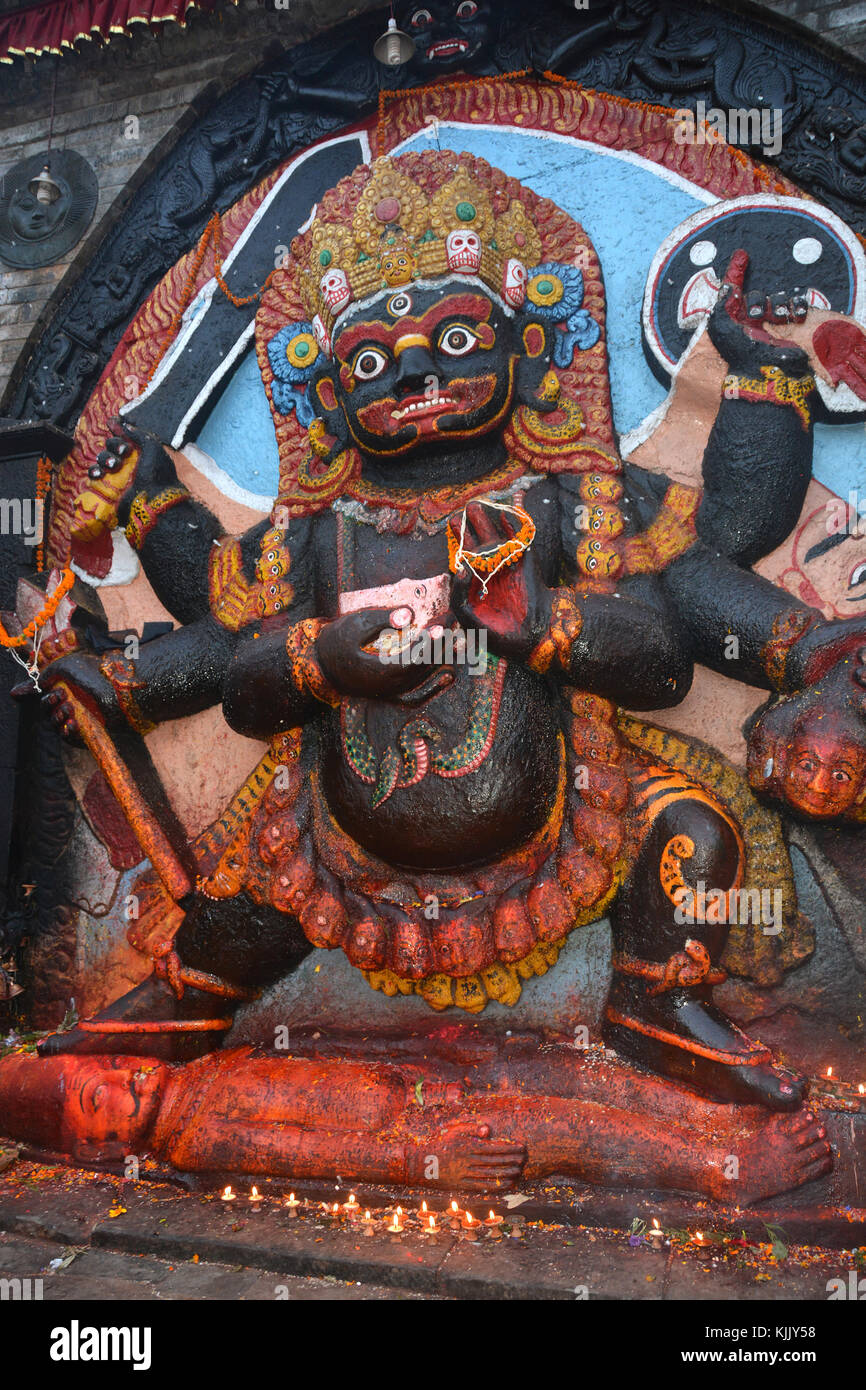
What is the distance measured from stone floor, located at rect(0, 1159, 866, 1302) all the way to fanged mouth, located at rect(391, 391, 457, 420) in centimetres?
269

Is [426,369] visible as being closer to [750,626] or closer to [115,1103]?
[750,626]

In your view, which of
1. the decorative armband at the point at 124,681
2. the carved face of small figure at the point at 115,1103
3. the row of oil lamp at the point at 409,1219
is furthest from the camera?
the decorative armband at the point at 124,681

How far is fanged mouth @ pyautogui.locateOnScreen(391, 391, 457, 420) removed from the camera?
371cm

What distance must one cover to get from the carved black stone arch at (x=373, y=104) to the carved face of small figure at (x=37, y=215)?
1.08ft

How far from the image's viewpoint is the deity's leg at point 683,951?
3.21 m

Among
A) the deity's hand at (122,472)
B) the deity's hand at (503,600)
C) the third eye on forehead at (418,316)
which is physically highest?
the third eye on forehead at (418,316)

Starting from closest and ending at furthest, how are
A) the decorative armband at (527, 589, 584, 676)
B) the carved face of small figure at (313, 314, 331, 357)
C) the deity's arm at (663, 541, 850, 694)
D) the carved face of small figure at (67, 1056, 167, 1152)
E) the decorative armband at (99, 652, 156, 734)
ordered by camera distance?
the deity's arm at (663, 541, 850, 694) → the decorative armband at (527, 589, 584, 676) → the carved face of small figure at (67, 1056, 167, 1152) → the carved face of small figure at (313, 314, 331, 357) → the decorative armband at (99, 652, 156, 734)

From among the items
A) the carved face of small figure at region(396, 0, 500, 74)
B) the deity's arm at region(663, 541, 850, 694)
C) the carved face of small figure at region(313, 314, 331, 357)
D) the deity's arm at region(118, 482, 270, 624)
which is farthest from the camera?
the carved face of small figure at region(396, 0, 500, 74)

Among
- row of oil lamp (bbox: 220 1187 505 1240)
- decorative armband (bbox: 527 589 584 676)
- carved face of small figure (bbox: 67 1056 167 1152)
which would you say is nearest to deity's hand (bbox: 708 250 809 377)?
decorative armband (bbox: 527 589 584 676)

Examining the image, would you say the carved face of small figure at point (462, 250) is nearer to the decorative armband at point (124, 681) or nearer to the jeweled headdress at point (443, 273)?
the jeweled headdress at point (443, 273)

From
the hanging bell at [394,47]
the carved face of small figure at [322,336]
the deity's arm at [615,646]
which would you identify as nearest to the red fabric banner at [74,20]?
the hanging bell at [394,47]

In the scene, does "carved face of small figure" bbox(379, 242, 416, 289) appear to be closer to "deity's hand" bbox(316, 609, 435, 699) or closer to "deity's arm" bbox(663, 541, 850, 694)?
"deity's hand" bbox(316, 609, 435, 699)

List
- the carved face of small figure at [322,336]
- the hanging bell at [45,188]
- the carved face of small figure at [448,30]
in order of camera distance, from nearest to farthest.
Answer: the carved face of small figure at [322,336]
the carved face of small figure at [448,30]
the hanging bell at [45,188]

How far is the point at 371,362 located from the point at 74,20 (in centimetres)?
308
